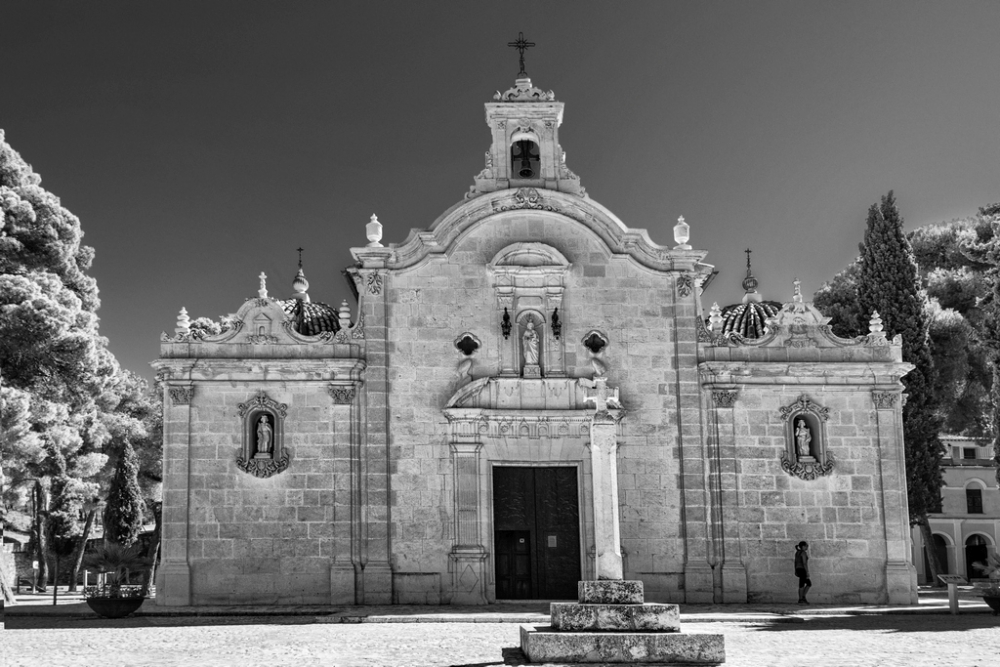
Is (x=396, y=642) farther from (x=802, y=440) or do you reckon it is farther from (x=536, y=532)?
(x=802, y=440)

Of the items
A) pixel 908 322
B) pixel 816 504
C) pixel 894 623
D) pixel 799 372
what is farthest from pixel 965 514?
pixel 894 623

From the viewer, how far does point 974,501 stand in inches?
2164

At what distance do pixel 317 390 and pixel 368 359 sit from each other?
137cm

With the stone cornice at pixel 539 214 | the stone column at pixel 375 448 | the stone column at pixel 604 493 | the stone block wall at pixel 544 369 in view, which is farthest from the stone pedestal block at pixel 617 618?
the stone cornice at pixel 539 214

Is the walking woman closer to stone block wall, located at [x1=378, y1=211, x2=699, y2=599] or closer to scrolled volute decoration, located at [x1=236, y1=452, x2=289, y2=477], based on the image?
stone block wall, located at [x1=378, y1=211, x2=699, y2=599]

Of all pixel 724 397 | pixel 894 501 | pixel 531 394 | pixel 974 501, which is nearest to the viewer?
pixel 531 394

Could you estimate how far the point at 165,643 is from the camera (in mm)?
17625

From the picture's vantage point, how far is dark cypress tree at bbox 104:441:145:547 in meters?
36.8

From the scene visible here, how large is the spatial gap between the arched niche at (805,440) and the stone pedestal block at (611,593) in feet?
41.4

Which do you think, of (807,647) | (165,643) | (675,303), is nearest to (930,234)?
(675,303)

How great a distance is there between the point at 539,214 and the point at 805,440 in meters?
8.28

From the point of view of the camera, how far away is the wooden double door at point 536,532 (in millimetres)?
25891

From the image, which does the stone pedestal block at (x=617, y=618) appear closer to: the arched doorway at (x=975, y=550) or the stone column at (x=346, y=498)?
the stone column at (x=346, y=498)

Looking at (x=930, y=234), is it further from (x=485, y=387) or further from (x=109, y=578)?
(x=109, y=578)
